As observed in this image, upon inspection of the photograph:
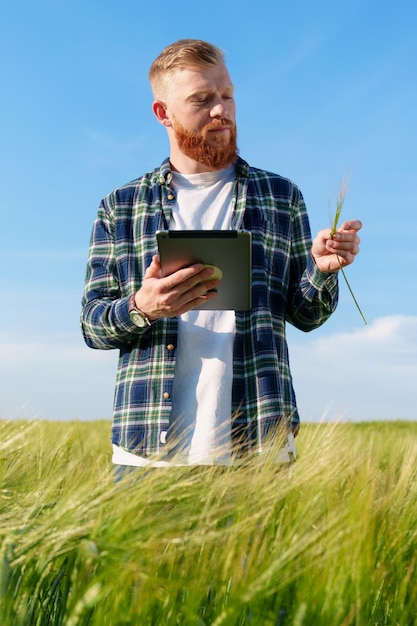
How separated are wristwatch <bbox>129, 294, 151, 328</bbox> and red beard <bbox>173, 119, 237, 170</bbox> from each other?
544 millimetres

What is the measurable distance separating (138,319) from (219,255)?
1.11 ft

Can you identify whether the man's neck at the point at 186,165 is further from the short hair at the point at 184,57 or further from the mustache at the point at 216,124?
the short hair at the point at 184,57

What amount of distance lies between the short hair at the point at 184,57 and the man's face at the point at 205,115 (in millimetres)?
27

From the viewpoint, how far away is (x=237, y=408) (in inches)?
87.2

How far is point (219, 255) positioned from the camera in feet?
6.54

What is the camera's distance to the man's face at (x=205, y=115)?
92.0 inches

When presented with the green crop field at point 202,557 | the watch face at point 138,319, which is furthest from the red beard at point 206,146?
the green crop field at point 202,557

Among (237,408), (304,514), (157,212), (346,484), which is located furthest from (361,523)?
(157,212)

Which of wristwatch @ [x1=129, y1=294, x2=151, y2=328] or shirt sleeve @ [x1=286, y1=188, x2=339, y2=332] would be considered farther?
shirt sleeve @ [x1=286, y1=188, x2=339, y2=332]

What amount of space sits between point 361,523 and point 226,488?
344 mm

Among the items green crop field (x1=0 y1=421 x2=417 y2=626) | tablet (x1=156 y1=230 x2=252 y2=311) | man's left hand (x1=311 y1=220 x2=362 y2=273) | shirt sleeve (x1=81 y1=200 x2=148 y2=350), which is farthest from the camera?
shirt sleeve (x1=81 y1=200 x2=148 y2=350)

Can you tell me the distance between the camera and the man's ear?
8.29 ft

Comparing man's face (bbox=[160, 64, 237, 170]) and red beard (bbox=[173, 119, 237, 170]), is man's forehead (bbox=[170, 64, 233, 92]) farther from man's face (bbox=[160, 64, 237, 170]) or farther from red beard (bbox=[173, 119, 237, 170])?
red beard (bbox=[173, 119, 237, 170])

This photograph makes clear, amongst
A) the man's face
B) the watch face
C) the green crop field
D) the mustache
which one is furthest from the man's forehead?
the green crop field
